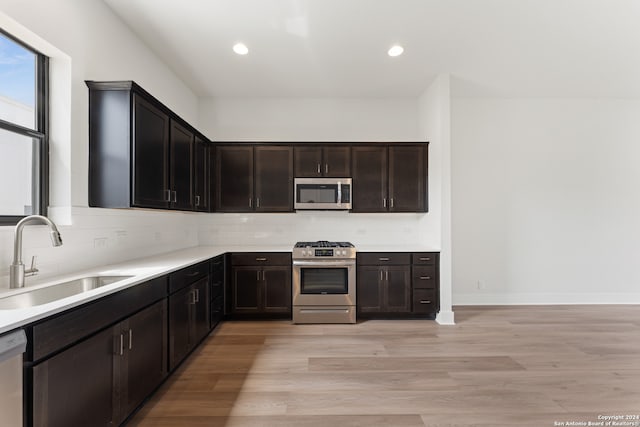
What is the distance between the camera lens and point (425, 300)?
3.84m

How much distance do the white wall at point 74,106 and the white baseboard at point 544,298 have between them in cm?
426

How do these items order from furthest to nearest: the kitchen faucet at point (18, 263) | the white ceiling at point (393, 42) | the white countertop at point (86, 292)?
the white ceiling at point (393, 42), the kitchen faucet at point (18, 263), the white countertop at point (86, 292)

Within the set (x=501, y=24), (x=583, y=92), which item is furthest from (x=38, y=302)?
(x=583, y=92)

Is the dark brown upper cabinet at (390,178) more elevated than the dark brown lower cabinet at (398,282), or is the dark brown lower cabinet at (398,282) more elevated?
the dark brown upper cabinet at (390,178)

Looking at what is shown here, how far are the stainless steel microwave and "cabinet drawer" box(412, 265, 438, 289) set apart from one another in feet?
3.84

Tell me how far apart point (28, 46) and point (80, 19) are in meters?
0.45

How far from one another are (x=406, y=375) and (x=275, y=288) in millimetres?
1833

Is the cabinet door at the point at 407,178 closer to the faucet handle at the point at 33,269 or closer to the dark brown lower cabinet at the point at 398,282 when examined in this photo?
the dark brown lower cabinet at the point at 398,282

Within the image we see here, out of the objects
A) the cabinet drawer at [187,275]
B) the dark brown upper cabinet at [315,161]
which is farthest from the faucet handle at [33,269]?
the dark brown upper cabinet at [315,161]

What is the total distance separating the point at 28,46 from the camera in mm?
2088

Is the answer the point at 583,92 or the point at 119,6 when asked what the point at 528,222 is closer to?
the point at 583,92

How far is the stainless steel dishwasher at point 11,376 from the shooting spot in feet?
3.68

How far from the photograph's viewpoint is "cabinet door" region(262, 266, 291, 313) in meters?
3.83

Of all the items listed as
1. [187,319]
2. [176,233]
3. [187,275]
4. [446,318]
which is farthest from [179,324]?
[446,318]
